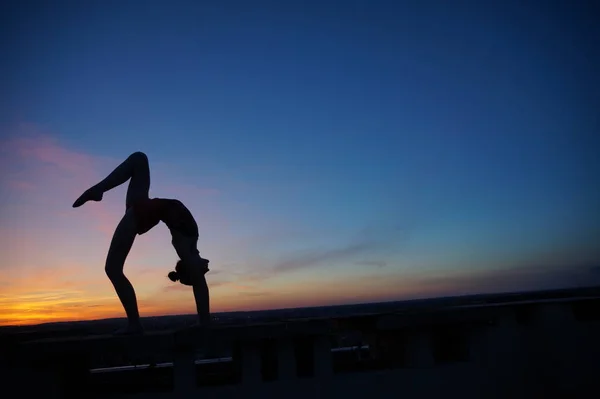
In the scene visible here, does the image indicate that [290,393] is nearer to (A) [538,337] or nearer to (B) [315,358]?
(B) [315,358]

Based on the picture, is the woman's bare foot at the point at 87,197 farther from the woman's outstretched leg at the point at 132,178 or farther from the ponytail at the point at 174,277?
the ponytail at the point at 174,277

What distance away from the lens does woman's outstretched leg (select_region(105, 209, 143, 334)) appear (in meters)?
6.02

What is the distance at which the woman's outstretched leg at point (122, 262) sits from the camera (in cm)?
602

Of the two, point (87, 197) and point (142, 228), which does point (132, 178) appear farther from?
point (142, 228)

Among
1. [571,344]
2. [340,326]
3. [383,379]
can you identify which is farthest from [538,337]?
[340,326]

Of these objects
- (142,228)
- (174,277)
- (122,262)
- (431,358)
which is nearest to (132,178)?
(142,228)

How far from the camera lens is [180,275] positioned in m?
6.27

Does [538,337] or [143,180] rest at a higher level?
[143,180]

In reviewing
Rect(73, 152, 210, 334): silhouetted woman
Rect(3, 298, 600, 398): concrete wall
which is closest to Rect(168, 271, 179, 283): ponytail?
Rect(73, 152, 210, 334): silhouetted woman

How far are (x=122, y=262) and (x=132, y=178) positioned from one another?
1.20 metres

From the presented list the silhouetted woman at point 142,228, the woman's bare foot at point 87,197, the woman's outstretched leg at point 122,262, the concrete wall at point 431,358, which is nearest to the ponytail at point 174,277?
the silhouetted woman at point 142,228

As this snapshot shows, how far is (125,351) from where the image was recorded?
5312 millimetres

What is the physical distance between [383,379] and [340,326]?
2.84 feet

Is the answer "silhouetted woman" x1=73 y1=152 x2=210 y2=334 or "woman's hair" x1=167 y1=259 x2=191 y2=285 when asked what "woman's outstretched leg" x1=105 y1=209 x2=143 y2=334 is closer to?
"silhouetted woman" x1=73 y1=152 x2=210 y2=334
